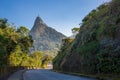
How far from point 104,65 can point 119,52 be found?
2.93 metres

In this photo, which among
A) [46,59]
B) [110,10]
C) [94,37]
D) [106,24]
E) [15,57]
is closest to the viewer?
[106,24]

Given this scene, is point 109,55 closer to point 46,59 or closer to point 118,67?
point 118,67

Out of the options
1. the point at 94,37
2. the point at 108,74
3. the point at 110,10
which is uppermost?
the point at 110,10

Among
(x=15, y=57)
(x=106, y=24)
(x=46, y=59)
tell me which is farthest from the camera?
(x=46, y=59)

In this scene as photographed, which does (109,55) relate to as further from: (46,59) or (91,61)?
(46,59)

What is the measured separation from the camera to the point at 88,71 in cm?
3578

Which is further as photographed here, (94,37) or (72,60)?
(72,60)

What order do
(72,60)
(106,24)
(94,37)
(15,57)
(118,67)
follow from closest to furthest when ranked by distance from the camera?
(118,67)
(106,24)
(94,37)
(72,60)
(15,57)

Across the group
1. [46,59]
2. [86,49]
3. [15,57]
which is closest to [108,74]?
[86,49]

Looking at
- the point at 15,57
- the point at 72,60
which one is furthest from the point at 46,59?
the point at 72,60

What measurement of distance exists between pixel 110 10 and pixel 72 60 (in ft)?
55.0

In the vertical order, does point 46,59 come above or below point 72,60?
above

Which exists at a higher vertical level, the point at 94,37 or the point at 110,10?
the point at 110,10

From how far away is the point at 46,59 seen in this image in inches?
7234
